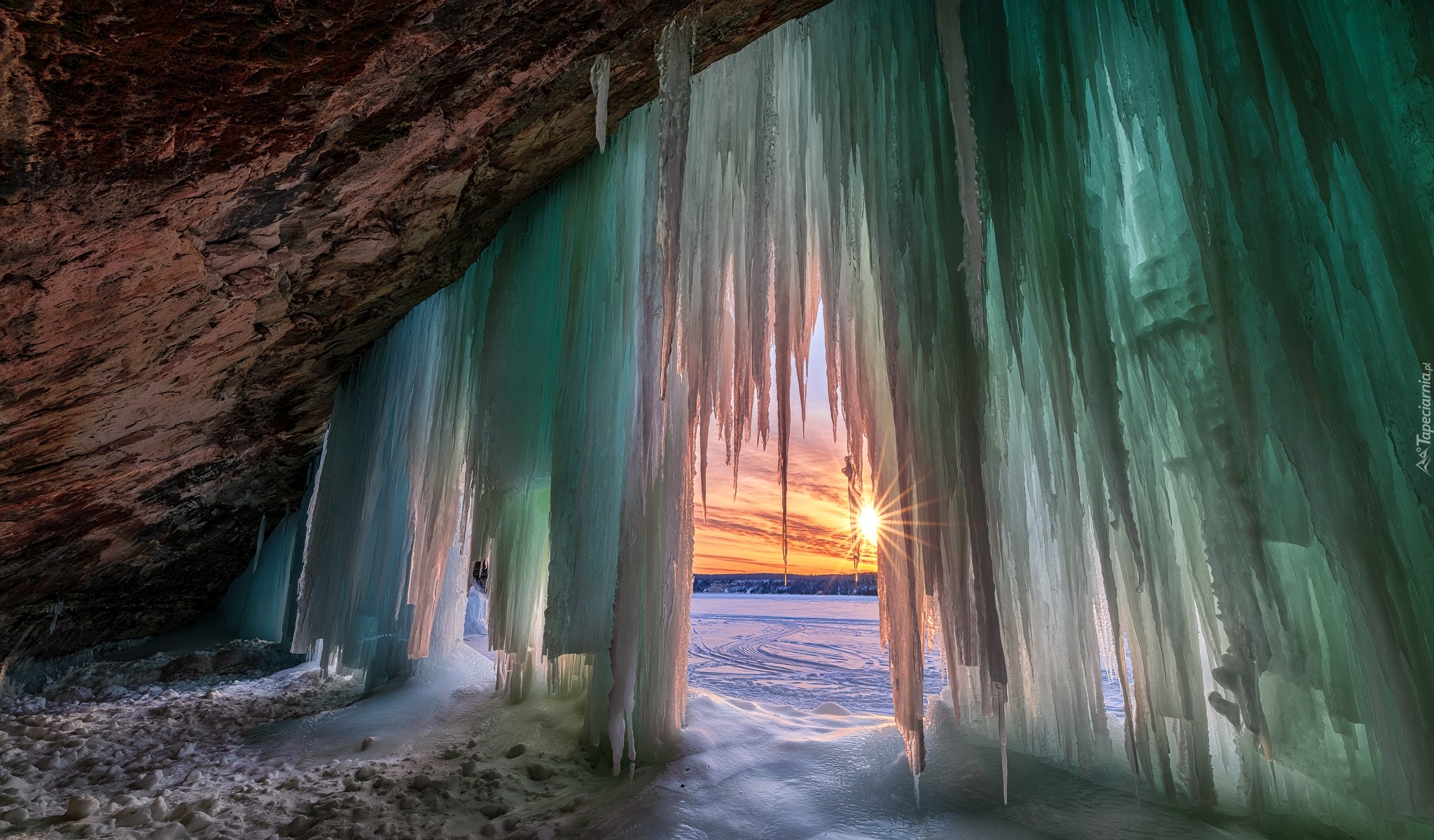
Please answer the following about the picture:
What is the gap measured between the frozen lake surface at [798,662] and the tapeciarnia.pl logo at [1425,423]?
5.66 ft

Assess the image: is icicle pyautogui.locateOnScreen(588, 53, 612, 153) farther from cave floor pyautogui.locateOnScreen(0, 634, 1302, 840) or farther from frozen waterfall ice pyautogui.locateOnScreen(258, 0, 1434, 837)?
cave floor pyautogui.locateOnScreen(0, 634, 1302, 840)

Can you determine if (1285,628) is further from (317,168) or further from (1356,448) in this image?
(317,168)

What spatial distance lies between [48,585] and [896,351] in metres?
7.86

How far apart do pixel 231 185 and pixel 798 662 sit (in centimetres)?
773

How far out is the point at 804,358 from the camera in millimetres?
3184

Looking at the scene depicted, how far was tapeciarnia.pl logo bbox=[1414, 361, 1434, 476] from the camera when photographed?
4.94 feet

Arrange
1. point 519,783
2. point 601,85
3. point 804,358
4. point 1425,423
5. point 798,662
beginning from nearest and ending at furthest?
1. point 1425,423
2. point 601,85
3. point 519,783
4. point 804,358
5. point 798,662

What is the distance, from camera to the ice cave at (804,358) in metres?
1.69

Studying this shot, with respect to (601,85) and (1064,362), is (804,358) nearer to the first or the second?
(1064,362)

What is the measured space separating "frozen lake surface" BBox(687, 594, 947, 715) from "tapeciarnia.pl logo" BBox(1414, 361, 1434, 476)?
1725mm

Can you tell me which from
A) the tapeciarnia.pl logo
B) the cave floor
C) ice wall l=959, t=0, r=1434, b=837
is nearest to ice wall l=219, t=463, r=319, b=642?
the cave floor

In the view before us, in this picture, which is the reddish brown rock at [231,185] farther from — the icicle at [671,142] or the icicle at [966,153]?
the icicle at [966,153]

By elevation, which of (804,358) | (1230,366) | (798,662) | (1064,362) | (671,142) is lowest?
(798,662)

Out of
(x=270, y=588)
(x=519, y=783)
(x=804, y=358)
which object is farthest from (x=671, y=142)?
(x=270, y=588)
